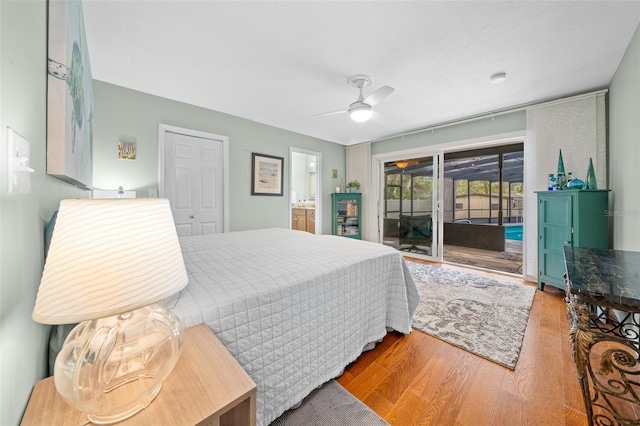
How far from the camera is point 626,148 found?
2.15 m

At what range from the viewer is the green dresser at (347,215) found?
17.3 ft

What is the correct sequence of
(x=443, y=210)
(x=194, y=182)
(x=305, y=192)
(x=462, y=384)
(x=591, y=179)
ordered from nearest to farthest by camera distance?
(x=462, y=384), (x=591, y=179), (x=194, y=182), (x=443, y=210), (x=305, y=192)

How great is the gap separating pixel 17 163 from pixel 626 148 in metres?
3.79

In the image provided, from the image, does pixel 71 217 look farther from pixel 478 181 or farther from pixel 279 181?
pixel 478 181

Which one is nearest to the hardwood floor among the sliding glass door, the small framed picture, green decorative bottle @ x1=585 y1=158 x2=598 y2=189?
green decorative bottle @ x1=585 y1=158 x2=598 y2=189

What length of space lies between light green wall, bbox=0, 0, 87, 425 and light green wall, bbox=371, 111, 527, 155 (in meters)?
4.57

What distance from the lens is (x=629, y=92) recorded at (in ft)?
6.75

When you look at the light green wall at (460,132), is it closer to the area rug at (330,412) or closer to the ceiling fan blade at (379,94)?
the ceiling fan blade at (379,94)

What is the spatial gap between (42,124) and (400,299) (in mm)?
2180

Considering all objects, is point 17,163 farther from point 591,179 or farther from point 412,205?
point 412,205

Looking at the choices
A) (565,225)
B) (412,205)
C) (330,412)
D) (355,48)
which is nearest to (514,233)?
(412,205)

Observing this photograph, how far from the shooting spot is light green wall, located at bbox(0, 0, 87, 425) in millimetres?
483

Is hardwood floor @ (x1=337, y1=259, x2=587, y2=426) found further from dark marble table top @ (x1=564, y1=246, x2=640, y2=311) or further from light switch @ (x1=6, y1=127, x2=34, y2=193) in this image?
light switch @ (x1=6, y1=127, x2=34, y2=193)

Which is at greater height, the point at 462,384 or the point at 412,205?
the point at 412,205
